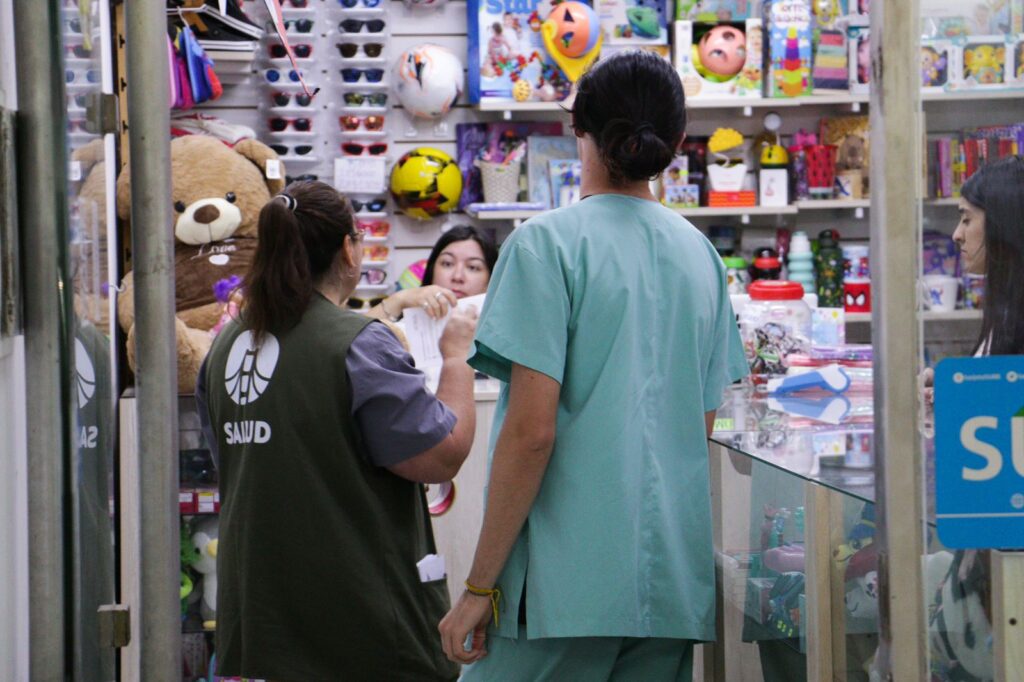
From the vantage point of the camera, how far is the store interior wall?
1291 mm

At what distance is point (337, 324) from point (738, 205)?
284 centimetres

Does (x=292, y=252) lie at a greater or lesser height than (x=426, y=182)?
lesser

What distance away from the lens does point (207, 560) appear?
3520 mm

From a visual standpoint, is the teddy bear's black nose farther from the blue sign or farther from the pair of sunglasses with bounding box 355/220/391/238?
the blue sign

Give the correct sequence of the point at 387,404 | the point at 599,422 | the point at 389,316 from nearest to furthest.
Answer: the point at 599,422, the point at 387,404, the point at 389,316

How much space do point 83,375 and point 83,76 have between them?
380 millimetres

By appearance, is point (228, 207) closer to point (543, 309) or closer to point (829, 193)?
point (829, 193)

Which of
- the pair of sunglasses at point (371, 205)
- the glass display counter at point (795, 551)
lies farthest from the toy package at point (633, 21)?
the glass display counter at point (795, 551)

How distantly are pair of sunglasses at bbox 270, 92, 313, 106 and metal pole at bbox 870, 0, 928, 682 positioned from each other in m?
3.58

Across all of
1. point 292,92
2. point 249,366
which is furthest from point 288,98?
point 249,366

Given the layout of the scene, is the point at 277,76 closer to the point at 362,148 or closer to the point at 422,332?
the point at 362,148

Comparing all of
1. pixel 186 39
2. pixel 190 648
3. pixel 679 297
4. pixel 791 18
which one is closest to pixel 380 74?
pixel 186 39

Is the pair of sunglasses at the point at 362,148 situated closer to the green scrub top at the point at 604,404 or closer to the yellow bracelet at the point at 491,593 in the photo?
the green scrub top at the point at 604,404

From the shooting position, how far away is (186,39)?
3881 mm
